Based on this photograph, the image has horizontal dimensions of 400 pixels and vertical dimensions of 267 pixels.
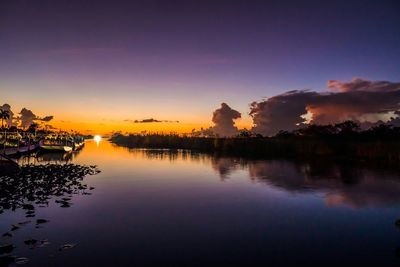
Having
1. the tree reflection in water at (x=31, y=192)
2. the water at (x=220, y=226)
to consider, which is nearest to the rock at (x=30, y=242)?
the tree reflection in water at (x=31, y=192)

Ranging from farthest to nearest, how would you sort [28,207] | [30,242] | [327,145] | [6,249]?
[327,145], [28,207], [30,242], [6,249]

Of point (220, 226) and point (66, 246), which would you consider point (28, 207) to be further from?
point (220, 226)

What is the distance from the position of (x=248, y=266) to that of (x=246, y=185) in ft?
51.2

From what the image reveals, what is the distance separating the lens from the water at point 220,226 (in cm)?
1024

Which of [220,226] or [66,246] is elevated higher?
[66,246]

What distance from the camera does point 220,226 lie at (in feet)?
45.2

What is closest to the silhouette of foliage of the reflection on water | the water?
the reflection on water

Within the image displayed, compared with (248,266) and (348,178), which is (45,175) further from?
(348,178)

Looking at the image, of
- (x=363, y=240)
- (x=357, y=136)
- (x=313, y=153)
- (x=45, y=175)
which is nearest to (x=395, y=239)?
(x=363, y=240)

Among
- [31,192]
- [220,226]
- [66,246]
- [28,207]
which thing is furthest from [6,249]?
[31,192]

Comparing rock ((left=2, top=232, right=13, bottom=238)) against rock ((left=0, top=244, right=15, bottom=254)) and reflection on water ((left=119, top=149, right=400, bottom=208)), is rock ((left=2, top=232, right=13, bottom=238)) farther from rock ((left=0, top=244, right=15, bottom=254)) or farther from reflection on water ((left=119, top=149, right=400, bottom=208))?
reflection on water ((left=119, top=149, right=400, bottom=208))

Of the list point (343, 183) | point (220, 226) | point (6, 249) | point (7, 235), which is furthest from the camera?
point (343, 183)

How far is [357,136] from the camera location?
65000 millimetres

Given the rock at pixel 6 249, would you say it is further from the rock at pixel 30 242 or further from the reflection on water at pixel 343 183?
the reflection on water at pixel 343 183
